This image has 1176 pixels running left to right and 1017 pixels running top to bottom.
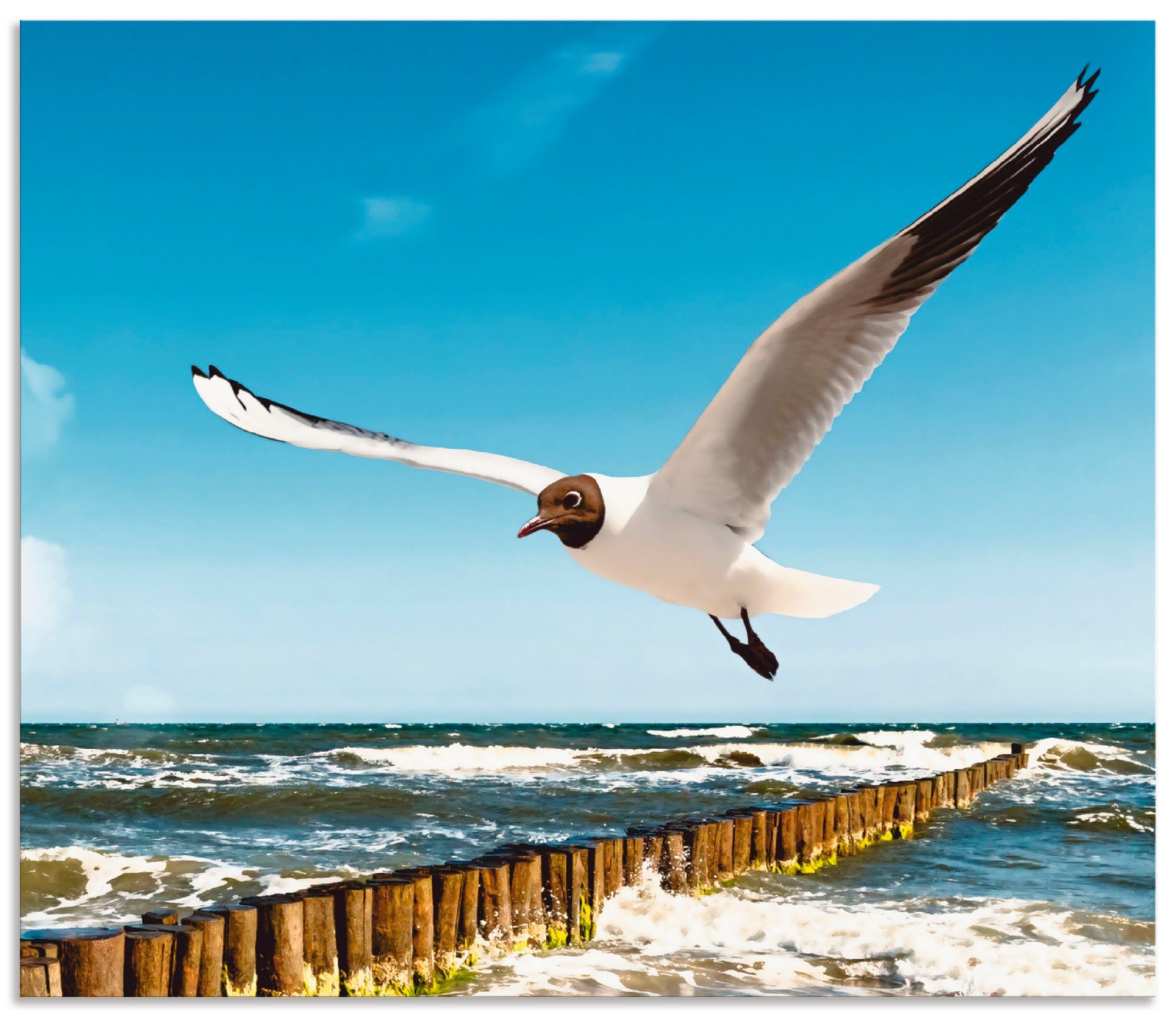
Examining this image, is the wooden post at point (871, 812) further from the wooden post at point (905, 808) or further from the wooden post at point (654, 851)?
the wooden post at point (654, 851)

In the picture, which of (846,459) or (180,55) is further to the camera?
(180,55)

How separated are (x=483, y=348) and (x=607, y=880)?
2.26 m

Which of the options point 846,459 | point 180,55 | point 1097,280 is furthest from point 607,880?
point 180,55

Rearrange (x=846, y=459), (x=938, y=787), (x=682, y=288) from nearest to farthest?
(x=846, y=459), (x=682, y=288), (x=938, y=787)

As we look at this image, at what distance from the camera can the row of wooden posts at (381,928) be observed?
3.21 metres

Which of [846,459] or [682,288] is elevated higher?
[682,288]

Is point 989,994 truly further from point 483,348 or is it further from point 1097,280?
point 483,348

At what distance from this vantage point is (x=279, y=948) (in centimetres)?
353

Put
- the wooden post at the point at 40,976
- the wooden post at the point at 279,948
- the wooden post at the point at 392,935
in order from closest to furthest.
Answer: the wooden post at the point at 40,976, the wooden post at the point at 279,948, the wooden post at the point at 392,935

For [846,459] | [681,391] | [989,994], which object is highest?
[681,391]

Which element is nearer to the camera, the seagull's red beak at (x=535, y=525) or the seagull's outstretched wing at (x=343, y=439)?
the seagull's red beak at (x=535, y=525)

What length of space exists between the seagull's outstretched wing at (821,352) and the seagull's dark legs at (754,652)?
0.74 ft

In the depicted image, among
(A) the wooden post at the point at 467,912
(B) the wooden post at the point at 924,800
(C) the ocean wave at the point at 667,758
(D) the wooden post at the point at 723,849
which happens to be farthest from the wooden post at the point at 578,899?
(C) the ocean wave at the point at 667,758

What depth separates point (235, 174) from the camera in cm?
411
